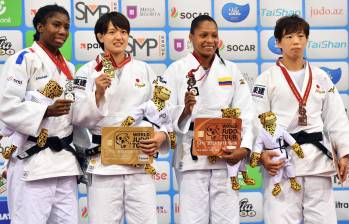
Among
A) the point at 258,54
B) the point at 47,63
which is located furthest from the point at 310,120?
the point at 47,63

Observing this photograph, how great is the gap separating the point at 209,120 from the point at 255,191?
1555 mm

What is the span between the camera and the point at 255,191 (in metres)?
5.26

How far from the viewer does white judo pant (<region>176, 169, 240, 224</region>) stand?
399 centimetres

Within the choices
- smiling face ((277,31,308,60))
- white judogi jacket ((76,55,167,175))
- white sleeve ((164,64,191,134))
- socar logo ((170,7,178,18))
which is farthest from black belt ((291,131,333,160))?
socar logo ((170,7,178,18))

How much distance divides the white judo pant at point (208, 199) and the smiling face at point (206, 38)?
761mm

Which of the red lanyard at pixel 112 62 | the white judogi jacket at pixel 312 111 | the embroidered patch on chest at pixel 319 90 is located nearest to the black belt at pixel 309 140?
the white judogi jacket at pixel 312 111

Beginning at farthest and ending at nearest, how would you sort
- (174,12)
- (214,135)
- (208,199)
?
(174,12), (208,199), (214,135)

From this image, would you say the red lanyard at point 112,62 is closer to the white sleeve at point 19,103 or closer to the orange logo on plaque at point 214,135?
the white sleeve at point 19,103

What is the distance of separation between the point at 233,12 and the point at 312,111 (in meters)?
1.43

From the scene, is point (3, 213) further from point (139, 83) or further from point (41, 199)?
point (139, 83)

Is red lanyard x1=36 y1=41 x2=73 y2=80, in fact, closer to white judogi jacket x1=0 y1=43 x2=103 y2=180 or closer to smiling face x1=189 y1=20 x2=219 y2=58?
white judogi jacket x1=0 y1=43 x2=103 y2=180

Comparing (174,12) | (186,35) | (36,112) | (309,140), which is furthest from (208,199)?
(174,12)

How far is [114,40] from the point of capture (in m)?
3.94

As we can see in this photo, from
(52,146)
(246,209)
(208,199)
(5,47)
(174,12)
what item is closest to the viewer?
(52,146)
